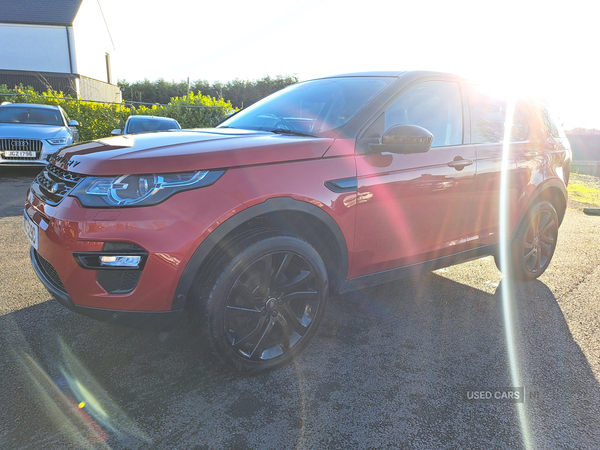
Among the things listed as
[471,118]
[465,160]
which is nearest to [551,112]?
[471,118]

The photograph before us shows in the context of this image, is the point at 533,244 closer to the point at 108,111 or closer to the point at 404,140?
the point at 404,140

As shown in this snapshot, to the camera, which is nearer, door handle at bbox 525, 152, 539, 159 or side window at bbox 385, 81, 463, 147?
side window at bbox 385, 81, 463, 147

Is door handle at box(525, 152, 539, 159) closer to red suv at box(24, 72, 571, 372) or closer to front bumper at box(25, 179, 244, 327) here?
red suv at box(24, 72, 571, 372)

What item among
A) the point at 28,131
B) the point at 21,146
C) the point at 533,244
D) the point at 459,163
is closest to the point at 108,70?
the point at 28,131

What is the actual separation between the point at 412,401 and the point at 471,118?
2.12 meters

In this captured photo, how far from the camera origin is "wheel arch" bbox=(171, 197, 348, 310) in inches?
82.3

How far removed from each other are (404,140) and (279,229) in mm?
901

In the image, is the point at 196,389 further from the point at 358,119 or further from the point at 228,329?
the point at 358,119

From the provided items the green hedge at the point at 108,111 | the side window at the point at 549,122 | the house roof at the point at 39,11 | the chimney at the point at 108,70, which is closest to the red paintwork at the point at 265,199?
the side window at the point at 549,122

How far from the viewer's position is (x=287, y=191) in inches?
89.6

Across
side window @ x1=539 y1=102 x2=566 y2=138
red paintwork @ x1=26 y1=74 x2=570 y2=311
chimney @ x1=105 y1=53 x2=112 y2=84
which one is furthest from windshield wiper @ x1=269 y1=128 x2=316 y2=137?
chimney @ x1=105 y1=53 x2=112 y2=84

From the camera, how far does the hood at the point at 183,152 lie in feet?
6.73

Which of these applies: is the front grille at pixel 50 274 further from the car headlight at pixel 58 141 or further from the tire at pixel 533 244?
the car headlight at pixel 58 141

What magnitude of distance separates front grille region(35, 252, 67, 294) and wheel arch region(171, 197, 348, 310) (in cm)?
62
